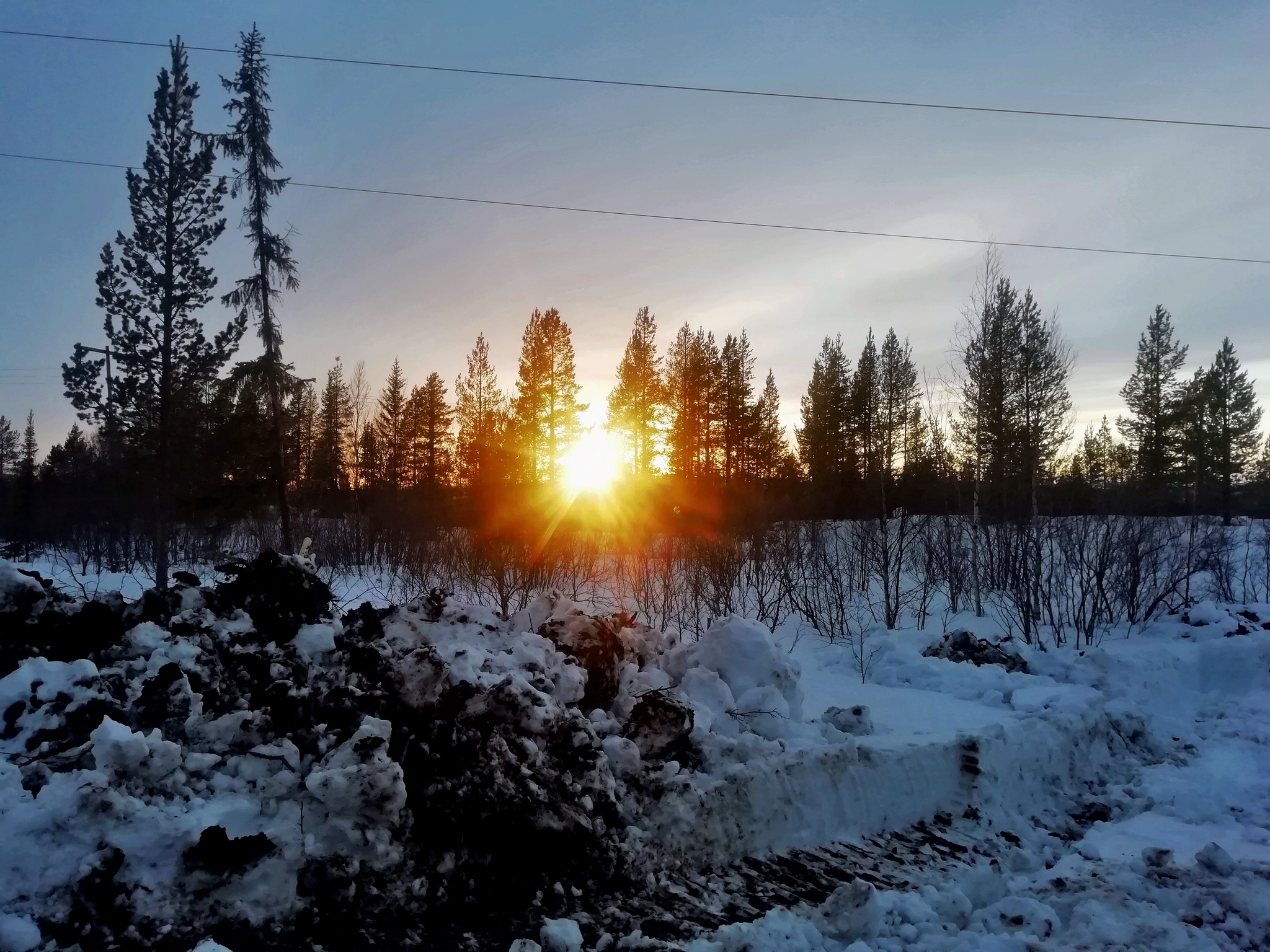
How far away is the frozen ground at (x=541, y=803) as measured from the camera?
2773 mm

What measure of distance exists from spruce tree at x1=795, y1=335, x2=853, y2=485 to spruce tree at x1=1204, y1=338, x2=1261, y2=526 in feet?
54.6

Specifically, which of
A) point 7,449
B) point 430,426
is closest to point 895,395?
point 430,426

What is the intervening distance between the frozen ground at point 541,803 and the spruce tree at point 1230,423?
36.5 m

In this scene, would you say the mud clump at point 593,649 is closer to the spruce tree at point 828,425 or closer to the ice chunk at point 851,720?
the ice chunk at point 851,720

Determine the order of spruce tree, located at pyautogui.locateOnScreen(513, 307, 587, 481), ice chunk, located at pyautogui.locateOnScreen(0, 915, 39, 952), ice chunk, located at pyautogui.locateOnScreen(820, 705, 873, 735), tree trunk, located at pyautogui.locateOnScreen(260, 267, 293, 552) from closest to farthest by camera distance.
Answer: ice chunk, located at pyautogui.locateOnScreen(0, 915, 39, 952)
ice chunk, located at pyautogui.locateOnScreen(820, 705, 873, 735)
tree trunk, located at pyautogui.locateOnScreen(260, 267, 293, 552)
spruce tree, located at pyautogui.locateOnScreen(513, 307, 587, 481)

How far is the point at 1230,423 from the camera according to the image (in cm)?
3466

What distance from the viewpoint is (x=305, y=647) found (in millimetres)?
4164

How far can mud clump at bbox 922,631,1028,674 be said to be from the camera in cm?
798

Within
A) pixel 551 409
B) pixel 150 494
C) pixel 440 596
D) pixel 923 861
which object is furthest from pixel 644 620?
pixel 551 409

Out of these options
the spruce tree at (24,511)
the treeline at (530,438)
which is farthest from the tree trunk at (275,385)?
the spruce tree at (24,511)

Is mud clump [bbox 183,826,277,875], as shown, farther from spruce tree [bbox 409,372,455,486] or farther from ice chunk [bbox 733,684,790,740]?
spruce tree [bbox 409,372,455,486]

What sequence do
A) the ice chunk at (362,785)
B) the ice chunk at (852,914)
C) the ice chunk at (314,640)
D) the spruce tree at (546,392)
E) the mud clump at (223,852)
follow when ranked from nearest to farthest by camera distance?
the mud clump at (223,852), the ice chunk at (362,785), the ice chunk at (852,914), the ice chunk at (314,640), the spruce tree at (546,392)

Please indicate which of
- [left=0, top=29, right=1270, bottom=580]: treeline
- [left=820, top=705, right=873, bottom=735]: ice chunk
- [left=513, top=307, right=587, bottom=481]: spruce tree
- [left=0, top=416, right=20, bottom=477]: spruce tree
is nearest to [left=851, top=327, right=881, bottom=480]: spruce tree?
[left=0, top=29, right=1270, bottom=580]: treeline

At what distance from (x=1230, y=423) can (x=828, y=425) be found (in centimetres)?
1855
